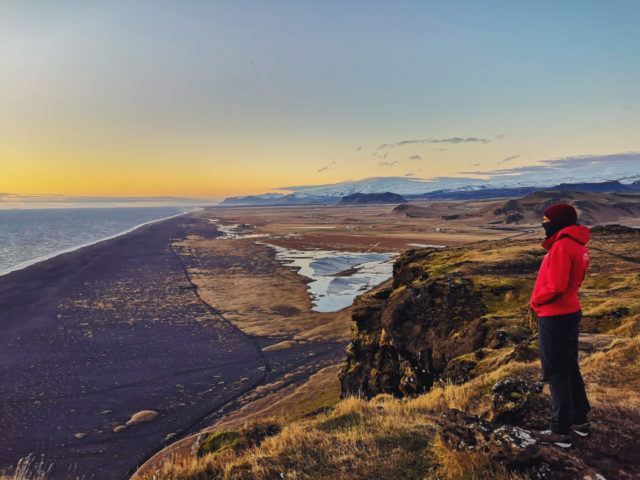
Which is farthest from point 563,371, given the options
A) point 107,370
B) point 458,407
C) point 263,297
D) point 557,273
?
point 263,297

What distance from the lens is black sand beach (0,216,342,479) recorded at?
1797 cm

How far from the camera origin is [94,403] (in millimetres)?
21391

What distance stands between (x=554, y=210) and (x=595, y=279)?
618 inches

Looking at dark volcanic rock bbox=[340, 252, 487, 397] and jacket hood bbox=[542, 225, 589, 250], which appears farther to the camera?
dark volcanic rock bbox=[340, 252, 487, 397]

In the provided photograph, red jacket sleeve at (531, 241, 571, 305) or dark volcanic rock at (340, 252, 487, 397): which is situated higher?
red jacket sleeve at (531, 241, 571, 305)

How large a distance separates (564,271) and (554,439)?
7.96 feet

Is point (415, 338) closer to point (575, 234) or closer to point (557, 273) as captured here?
point (557, 273)

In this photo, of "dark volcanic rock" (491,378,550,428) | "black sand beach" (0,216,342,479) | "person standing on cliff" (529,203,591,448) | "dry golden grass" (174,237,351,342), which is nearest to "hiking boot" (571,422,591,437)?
"person standing on cliff" (529,203,591,448)

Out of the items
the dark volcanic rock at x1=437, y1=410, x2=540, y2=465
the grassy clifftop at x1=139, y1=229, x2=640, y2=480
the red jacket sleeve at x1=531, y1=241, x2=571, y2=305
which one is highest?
the red jacket sleeve at x1=531, y1=241, x2=571, y2=305

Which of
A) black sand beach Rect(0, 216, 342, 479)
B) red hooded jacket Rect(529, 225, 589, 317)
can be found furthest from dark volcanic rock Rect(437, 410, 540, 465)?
black sand beach Rect(0, 216, 342, 479)

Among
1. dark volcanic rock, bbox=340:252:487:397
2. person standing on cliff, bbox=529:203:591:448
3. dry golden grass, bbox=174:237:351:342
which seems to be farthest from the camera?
dry golden grass, bbox=174:237:351:342

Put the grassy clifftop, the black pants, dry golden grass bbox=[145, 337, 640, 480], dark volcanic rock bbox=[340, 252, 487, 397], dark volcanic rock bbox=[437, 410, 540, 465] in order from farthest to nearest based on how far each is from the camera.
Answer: dark volcanic rock bbox=[340, 252, 487, 397] < dry golden grass bbox=[145, 337, 640, 480] < the black pants < the grassy clifftop < dark volcanic rock bbox=[437, 410, 540, 465]

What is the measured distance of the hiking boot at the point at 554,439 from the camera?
18.2 ft

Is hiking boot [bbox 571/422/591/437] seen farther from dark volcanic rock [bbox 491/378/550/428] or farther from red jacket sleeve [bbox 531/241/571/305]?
red jacket sleeve [bbox 531/241/571/305]
